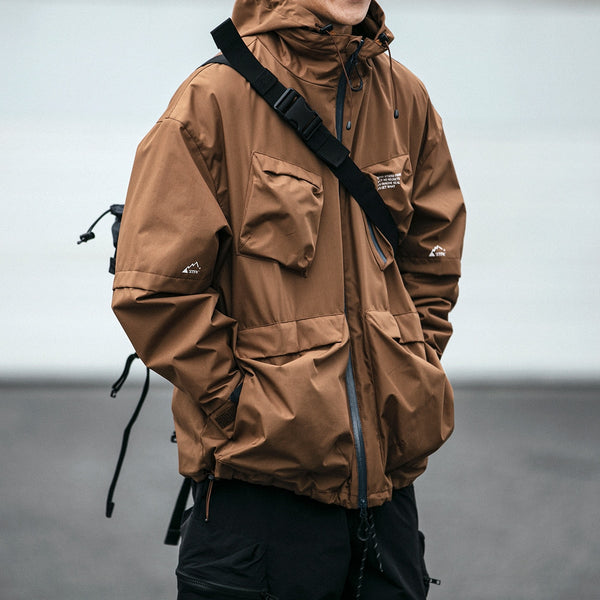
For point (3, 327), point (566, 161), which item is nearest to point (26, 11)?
point (3, 327)

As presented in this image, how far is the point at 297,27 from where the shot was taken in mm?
2006

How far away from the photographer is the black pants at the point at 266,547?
6.51 ft

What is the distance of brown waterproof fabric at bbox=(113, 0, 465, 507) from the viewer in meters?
1.95

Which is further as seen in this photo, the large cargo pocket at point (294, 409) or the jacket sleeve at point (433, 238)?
the jacket sleeve at point (433, 238)

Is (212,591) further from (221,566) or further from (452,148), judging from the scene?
(452,148)

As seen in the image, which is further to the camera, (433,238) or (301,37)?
(433,238)

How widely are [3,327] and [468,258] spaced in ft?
11.3

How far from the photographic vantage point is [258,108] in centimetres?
203

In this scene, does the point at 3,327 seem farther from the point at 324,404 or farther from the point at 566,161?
the point at 324,404

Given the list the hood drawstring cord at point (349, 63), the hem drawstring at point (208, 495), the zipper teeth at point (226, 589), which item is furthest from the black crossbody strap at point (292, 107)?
the zipper teeth at point (226, 589)

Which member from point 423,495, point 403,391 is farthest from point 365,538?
point 423,495

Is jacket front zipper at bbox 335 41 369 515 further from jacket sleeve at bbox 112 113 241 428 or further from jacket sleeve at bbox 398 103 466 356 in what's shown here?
jacket sleeve at bbox 398 103 466 356

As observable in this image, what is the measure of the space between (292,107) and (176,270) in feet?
1.40

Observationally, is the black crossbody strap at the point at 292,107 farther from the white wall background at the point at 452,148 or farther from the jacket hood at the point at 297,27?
the white wall background at the point at 452,148
